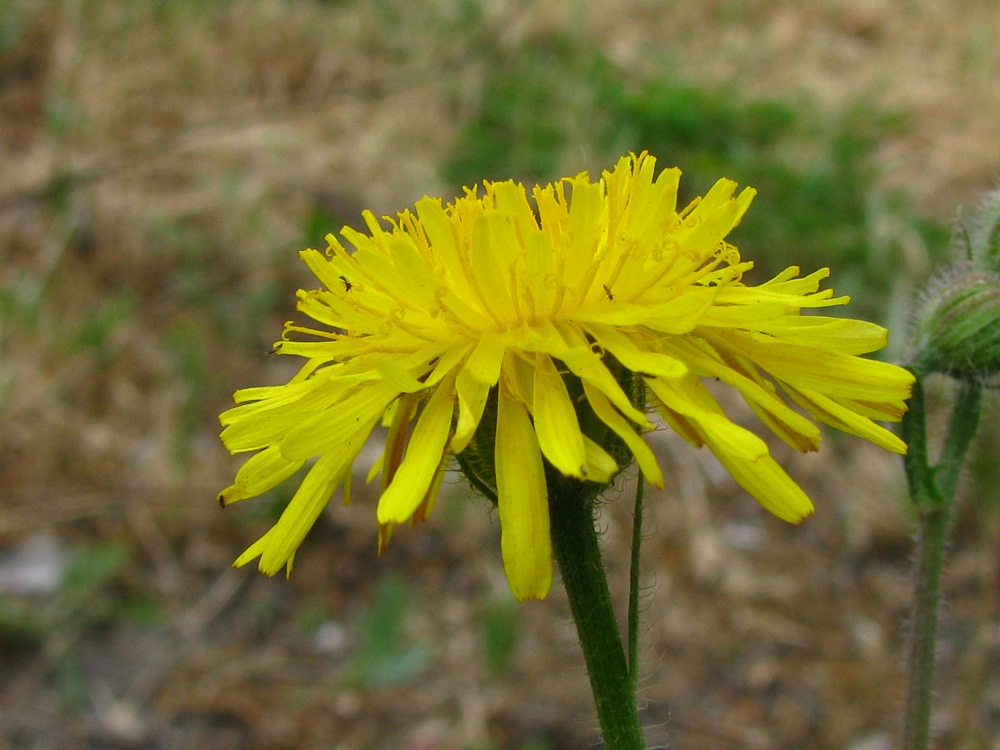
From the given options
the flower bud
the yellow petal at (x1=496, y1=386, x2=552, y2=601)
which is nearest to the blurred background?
the yellow petal at (x1=496, y1=386, x2=552, y2=601)

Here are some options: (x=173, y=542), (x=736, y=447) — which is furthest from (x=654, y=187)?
(x=173, y=542)

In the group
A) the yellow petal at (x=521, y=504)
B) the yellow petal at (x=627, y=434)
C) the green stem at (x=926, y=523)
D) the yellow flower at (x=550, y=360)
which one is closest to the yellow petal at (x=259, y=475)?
the yellow flower at (x=550, y=360)

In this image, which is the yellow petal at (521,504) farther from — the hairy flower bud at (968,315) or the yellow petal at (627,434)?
the hairy flower bud at (968,315)

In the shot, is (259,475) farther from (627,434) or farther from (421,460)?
(627,434)

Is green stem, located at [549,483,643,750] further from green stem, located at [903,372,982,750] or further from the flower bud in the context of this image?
the flower bud

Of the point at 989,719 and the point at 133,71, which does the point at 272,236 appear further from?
the point at 989,719

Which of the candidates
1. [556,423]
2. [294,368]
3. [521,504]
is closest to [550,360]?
[556,423]
